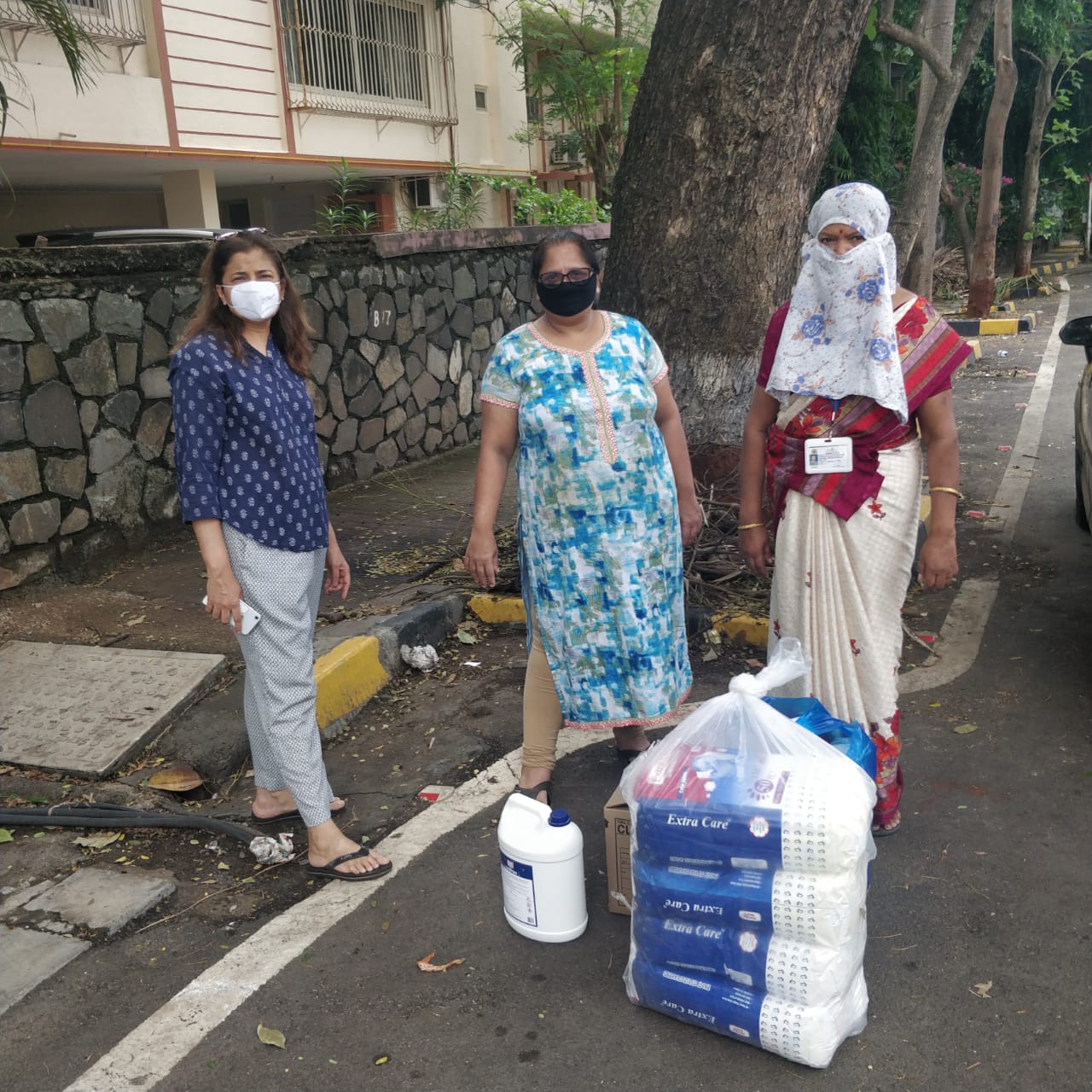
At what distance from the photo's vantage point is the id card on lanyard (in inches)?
121

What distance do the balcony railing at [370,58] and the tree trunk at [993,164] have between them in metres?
8.08

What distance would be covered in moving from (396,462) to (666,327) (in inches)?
136

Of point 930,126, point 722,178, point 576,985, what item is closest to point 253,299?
point 576,985

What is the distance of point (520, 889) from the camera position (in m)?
2.90

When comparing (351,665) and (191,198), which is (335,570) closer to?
(351,665)

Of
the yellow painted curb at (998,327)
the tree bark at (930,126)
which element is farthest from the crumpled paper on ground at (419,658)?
the yellow painted curb at (998,327)

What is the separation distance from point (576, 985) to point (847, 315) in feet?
6.20

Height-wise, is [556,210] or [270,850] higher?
[556,210]

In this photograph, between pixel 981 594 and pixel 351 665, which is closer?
pixel 351 665

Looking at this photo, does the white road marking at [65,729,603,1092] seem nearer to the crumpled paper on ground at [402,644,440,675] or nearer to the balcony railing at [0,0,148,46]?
the crumpled paper on ground at [402,644,440,675]

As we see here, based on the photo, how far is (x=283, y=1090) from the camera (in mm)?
2414

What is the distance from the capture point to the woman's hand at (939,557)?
3182 millimetres

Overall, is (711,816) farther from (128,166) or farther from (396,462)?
(128,166)

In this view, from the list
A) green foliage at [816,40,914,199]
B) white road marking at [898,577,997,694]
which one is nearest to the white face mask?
white road marking at [898,577,997,694]
